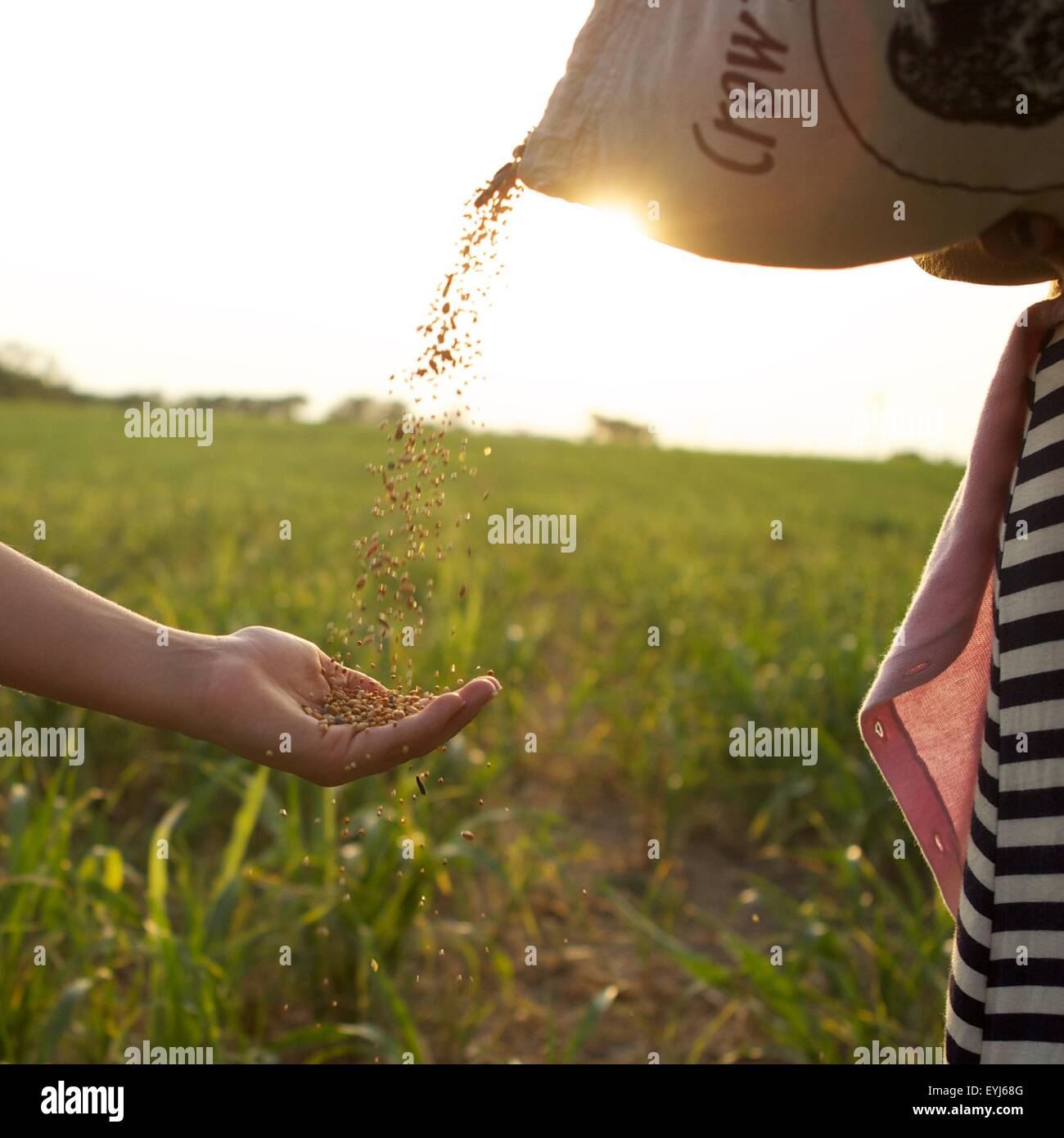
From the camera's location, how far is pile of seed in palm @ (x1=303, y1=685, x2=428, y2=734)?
120 centimetres

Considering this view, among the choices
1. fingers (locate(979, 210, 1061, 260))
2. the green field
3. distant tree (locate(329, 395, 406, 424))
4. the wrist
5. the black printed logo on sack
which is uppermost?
distant tree (locate(329, 395, 406, 424))

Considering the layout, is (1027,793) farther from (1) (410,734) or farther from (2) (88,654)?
(2) (88,654)

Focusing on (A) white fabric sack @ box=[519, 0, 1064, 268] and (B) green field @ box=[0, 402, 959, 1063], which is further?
(B) green field @ box=[0, 402, 959, 1063]

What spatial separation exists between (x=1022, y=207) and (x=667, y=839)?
2.45m

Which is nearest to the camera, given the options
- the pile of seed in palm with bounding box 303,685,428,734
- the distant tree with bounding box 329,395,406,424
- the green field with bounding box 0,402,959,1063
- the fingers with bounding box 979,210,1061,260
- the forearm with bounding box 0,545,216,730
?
the fingers with bounding box 979,210,1061,260

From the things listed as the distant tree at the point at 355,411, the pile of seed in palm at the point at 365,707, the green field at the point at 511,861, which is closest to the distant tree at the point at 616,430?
the distant tree at the point at 355,411

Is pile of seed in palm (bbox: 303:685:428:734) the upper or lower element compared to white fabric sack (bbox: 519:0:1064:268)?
lower

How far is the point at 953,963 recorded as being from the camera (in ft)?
3.24

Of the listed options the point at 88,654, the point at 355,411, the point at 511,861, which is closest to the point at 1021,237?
the point at 88,654

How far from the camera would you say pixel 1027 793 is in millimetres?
891

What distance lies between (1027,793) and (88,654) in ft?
3.03

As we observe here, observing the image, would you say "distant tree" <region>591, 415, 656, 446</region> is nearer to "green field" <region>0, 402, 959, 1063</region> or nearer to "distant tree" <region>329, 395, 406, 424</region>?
"distant tree" <region>329, 395, 406, 424</region>

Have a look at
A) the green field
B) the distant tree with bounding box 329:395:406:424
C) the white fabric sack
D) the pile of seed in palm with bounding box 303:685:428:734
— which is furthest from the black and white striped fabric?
the distant tree with bounding box 329:395:406:424

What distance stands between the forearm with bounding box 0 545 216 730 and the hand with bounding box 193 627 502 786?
3cm
